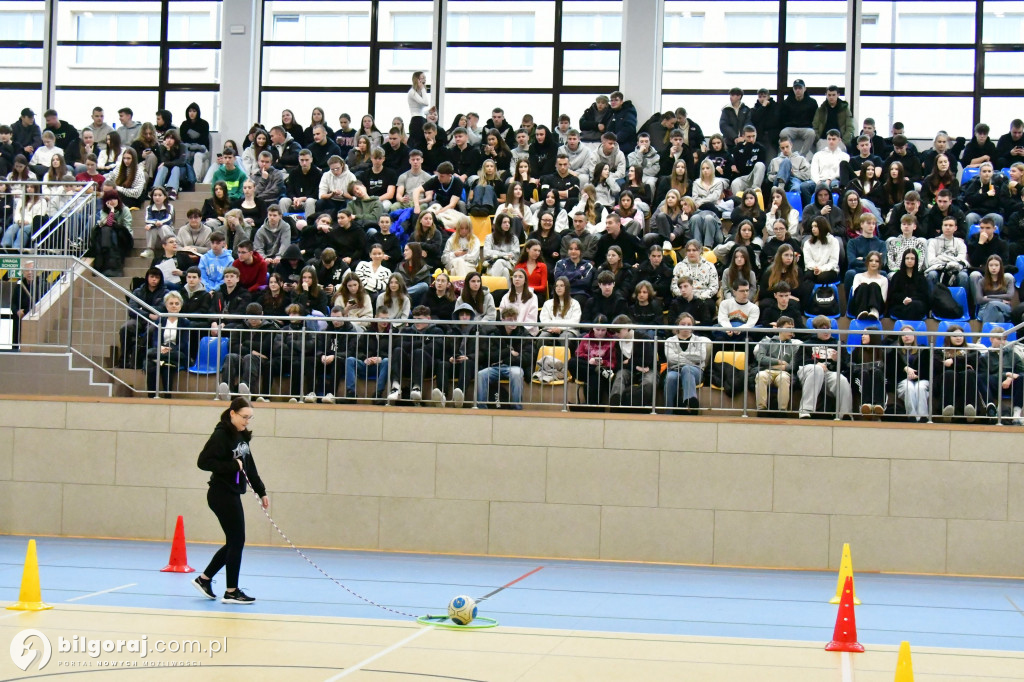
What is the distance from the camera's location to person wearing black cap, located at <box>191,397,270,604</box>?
10.6 meters

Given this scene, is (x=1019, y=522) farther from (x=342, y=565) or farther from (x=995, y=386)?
(x=342, y=565)

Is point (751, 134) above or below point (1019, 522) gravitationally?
above

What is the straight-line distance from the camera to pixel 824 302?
54.5 ft

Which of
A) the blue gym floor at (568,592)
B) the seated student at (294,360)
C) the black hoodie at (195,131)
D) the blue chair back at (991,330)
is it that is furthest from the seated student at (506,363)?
the black hoodie at (195,131)

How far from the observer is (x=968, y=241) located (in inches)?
701

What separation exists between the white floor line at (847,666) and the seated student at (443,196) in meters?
11.8

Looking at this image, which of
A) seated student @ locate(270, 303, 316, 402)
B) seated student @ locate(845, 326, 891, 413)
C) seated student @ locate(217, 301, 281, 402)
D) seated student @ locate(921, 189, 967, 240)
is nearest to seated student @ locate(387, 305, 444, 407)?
seated student @ locate(270, 303, 316, 402)

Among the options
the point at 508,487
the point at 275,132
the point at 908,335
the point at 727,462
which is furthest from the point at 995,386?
the point at 275,132

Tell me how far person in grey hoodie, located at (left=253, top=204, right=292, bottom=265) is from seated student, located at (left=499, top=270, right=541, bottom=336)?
14.1 feet

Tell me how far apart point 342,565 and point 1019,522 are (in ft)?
26.6

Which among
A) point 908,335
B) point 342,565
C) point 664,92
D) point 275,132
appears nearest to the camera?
point 342,565

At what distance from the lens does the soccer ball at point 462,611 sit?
9.83m

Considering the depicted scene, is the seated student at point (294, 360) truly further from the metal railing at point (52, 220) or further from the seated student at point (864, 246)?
the seated student at point (864, 246)

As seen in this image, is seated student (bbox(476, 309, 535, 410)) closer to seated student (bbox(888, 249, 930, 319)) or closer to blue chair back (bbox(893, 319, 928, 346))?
blue chair back (bbox(893, 319, 928, 346))
